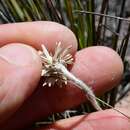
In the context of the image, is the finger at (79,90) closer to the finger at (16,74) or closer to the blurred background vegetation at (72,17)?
the blurred background vegetation at (72,17)

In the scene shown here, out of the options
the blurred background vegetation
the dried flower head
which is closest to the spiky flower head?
the dried flower head

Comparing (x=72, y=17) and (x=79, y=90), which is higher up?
(x=72, y=17)

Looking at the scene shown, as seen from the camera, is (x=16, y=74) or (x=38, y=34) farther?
(x=38, y=34)

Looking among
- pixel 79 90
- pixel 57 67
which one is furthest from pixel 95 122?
pixel 57 67

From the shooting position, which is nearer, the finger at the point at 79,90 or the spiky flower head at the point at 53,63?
the spiky flower head at the point at 53,63

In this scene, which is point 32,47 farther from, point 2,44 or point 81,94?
point 81,94

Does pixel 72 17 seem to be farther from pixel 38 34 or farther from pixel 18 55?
pixel 18 55

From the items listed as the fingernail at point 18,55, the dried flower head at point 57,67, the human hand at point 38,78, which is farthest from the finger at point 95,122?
the fingernail at point 18,55

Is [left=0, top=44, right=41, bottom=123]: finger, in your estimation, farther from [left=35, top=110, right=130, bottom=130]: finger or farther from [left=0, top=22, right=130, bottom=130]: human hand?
[left=35, top=110, right=130, bottom=130]: finger
